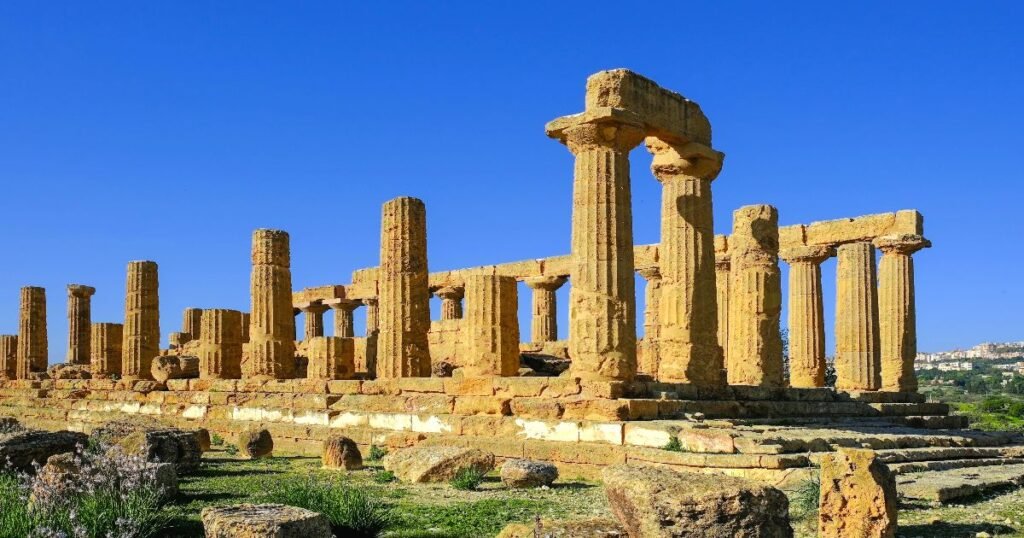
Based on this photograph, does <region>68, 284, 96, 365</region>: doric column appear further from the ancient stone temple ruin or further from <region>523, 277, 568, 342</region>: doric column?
<region>523, 277, 568, 342</region>: doric column

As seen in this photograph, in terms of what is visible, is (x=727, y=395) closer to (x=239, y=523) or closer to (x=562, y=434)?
(x=562, y=434)

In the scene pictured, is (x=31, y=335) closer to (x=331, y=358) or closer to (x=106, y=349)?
(x=106, y=349)

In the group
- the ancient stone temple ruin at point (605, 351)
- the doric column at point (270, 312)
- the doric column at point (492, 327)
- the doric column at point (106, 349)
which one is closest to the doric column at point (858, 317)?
the ancient stone temple ruin at point (605, 351)

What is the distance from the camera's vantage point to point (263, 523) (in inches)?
280

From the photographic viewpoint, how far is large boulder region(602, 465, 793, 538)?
262 inches

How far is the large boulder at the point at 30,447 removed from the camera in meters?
12.0

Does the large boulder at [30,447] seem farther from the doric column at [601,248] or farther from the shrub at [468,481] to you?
the doric column at [601,248]

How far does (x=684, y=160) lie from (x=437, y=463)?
25.2ft

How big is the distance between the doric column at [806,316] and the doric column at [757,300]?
340 cm

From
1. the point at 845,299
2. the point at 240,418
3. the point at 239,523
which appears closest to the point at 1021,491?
the point at 239,523

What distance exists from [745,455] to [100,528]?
729cm

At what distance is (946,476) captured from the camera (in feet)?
38.8

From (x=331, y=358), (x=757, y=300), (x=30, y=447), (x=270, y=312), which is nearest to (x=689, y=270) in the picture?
(x=757, y=300)

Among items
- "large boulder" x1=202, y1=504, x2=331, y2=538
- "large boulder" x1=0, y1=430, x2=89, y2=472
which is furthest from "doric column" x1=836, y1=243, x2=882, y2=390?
"large boulder" x1=202, y1=504, x2=331, y2=538
